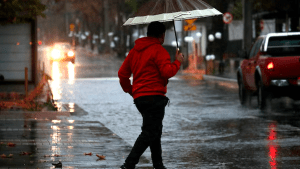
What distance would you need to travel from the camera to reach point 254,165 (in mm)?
8375

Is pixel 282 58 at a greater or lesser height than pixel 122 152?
greater

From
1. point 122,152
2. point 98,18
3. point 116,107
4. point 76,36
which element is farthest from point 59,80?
point 76,36

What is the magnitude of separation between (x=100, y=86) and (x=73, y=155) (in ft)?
54.0

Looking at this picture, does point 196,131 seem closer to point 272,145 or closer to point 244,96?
point 272,145

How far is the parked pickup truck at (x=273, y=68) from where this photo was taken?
15.0m

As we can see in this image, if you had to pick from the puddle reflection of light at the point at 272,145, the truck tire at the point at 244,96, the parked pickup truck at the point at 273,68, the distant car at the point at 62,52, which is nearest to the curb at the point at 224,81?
the truck tire at the point at 244,96

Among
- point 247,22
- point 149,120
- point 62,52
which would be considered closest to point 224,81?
point 247,22

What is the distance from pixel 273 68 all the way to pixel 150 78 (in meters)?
8.69

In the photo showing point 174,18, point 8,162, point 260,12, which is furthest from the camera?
point 260,12

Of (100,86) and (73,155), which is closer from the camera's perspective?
(73,155)

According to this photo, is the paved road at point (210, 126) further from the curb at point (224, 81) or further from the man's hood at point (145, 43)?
the man's hood at point (145, 43)

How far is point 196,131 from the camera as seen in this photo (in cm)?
1224

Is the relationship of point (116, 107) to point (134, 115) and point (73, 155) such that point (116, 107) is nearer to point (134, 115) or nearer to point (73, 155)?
point (134, 115)

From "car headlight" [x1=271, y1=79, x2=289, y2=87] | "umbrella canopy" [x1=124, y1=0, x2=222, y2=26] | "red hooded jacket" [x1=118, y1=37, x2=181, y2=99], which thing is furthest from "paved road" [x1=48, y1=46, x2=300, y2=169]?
"umbrella canopy" [x1=124, y1=0, x2=222, y2=26]
